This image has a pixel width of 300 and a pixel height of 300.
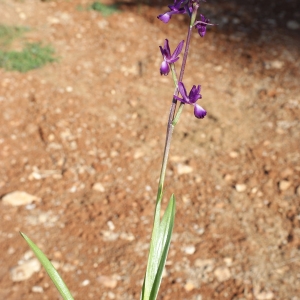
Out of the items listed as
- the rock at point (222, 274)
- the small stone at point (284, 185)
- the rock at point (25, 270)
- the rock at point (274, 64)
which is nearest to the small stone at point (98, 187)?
the rock at point (25, 270)

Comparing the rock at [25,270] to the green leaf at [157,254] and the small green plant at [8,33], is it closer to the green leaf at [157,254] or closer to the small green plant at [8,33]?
the green leaf at [157,254]

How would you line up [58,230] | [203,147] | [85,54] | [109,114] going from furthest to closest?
[85,54] < [109,114] < [203,147] < [58,230]

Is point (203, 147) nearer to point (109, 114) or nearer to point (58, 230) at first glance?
point (109, 114)

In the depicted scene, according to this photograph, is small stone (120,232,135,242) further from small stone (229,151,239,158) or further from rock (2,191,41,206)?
small stone (229,151,239,158)

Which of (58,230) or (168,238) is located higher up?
(168,238)

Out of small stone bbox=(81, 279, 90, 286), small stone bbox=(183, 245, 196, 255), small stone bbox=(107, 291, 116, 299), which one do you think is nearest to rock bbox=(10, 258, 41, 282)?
small stone bbox=(81, 279, 90, 286)

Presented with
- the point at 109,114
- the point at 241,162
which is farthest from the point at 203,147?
the point at 109,114

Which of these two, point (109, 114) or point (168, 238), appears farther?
point (109, 114)
